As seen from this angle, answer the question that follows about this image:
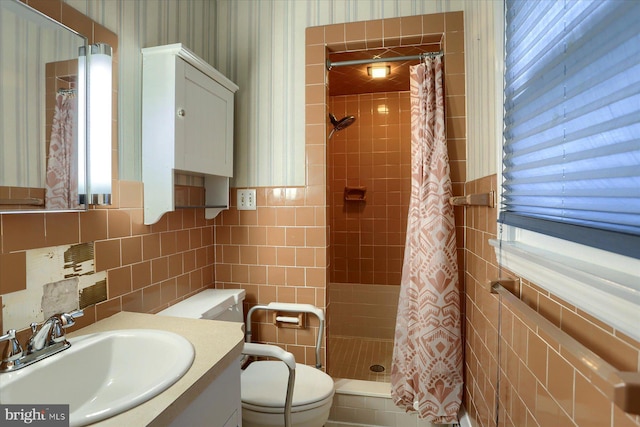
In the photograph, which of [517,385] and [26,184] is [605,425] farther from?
[26,184]

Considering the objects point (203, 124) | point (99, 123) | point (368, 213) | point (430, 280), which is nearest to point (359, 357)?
point (368, 213)

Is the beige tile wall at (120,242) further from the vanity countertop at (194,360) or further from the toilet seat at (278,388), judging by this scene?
the toilet seat at (278,388)

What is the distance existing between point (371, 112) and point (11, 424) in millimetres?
3077

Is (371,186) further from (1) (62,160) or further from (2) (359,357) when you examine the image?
(1) (62,160)

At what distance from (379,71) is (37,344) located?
2564 millimetres

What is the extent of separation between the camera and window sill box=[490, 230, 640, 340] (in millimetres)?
487

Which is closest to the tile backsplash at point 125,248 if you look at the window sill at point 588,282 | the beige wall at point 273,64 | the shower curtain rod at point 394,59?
the beige wall at point 273,64

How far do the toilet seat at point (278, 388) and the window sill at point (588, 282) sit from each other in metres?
1.03

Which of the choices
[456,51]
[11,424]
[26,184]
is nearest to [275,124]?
[456,51]

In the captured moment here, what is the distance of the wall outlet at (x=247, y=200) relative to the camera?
1978 mm

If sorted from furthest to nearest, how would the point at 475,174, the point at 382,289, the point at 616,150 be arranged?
the point at 382,289 → the point at 475,174 → the point at 616,150

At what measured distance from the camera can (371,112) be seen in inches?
125

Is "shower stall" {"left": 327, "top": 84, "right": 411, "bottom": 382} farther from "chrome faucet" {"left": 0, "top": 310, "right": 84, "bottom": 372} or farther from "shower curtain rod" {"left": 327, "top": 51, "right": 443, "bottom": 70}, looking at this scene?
"chrome faucet" {"left": 0, "top": 310, "right": 84, "bottom": 372}

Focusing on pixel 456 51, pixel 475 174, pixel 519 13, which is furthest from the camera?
pixel 456 51
